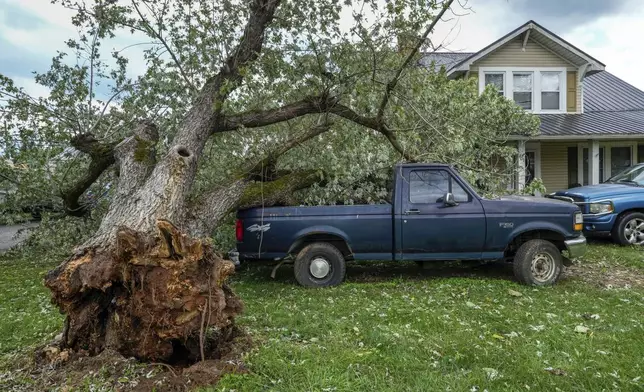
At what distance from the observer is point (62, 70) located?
7746mm

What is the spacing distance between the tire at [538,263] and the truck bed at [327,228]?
181cm

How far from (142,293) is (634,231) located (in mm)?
9847

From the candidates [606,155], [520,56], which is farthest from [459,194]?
[606,155]

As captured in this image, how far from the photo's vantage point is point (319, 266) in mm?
6570

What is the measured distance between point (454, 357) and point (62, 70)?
24.6ft

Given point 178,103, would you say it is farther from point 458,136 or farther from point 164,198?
point 458,136

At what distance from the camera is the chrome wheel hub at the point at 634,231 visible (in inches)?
377

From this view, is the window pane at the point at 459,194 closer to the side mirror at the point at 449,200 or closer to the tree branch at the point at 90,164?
the side mirror at the point at 449,200

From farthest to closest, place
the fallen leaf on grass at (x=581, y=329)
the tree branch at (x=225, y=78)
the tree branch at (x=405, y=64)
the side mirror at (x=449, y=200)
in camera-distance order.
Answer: the side mirror at (x=449, y=200) → the tree branch at (x=225, y=78) → the tree branch at (x=405, y=64) → the fallen leaf on grass at (x=581, y=329)

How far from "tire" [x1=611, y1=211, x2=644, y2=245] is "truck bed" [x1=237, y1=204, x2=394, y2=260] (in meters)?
5.90

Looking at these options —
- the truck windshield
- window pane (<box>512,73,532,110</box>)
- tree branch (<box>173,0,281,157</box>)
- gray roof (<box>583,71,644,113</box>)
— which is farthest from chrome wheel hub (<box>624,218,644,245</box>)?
gray roof (<box>583,71,644,113</box>)

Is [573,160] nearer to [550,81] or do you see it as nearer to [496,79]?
[550,81]

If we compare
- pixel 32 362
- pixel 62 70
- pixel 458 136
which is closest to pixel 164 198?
pixel 32 362

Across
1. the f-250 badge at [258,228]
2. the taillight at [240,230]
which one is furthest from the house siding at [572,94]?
the taillight at [240,230]
